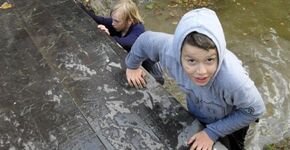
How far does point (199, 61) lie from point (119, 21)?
168 centimetres

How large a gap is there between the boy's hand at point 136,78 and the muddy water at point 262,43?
2.00 metres

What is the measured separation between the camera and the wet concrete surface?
8.29ft

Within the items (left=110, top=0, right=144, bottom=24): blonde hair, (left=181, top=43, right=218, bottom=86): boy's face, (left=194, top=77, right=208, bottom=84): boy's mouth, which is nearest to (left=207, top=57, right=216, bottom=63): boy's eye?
(left=181, top=43, right=218, bottom=86): boy's face

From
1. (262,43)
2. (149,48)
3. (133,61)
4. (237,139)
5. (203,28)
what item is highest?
(203,28)

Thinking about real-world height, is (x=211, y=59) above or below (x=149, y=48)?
above

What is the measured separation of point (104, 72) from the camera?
298 cm

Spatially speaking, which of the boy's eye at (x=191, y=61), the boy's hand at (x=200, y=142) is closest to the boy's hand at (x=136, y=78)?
the boy's hand at (x=200, y=142)

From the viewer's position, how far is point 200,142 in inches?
96.3

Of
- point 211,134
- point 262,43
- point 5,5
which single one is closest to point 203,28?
point 211,134

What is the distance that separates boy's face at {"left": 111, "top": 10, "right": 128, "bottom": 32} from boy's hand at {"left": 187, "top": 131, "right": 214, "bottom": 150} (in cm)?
157

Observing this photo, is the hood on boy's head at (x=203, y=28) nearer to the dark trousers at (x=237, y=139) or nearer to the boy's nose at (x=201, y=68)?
the boy's nose at (x=201, y=68)

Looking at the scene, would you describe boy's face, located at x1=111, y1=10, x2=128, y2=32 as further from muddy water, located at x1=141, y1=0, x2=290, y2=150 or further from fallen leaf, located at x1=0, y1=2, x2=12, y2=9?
muddy water, located at x1=141, y1=0, x2=290, y2=150

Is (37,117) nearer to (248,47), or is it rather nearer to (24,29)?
(24,29)

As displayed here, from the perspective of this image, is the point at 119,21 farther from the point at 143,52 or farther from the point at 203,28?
the point at 203,28
